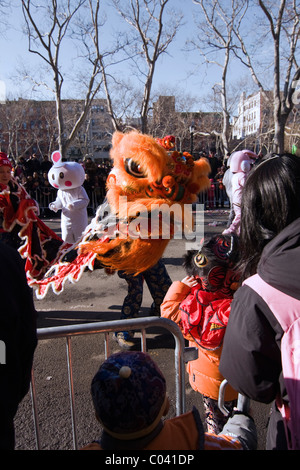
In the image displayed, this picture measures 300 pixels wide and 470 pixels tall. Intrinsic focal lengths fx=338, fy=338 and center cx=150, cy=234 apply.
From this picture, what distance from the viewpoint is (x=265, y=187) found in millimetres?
1187

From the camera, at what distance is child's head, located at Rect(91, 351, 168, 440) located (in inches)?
35.8

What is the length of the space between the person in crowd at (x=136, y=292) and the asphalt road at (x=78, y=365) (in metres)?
0.18

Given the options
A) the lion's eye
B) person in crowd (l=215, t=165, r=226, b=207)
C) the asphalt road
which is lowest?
the asphalt road

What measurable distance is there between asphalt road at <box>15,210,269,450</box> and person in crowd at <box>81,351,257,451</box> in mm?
1051

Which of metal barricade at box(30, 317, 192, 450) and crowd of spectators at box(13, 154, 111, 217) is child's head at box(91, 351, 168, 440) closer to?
metal barricade at box(30, 317, 192, 450)

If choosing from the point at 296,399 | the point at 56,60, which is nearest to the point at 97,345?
the point at 296,399

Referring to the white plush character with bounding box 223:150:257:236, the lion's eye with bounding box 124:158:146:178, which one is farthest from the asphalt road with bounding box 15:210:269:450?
the lion's eye with bounding box 124:158:146:178

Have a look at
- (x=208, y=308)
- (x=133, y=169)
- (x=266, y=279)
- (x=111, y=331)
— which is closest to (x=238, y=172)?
(x=133, y=169)

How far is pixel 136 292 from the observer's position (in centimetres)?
317

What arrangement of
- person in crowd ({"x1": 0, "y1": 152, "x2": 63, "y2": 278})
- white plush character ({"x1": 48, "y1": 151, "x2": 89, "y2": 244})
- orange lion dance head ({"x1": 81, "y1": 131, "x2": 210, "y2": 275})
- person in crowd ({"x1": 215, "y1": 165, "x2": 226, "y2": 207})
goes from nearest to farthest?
orange lion dance head ({"x1": 81, "y1": 131, "x2": 210, "y2": 275}), person in crowd ({"x1": 0, "y1": 152, "x2": 63, "y2": 278}), white plush character ({"x1": 48, "y1": 151, "x2": 89, "y2": 244}), person in crowd ({"x1": 215, "y1": 165, "x2": 226, "y2": 207})

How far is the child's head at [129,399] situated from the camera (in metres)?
0.91

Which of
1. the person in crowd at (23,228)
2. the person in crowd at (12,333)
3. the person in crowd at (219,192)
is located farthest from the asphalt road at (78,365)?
the person in crowd at (219,192)

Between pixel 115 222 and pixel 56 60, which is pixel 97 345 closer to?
pixel 115 222

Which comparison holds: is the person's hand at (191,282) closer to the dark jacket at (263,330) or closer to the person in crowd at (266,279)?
the person in crowd at (266,279)
